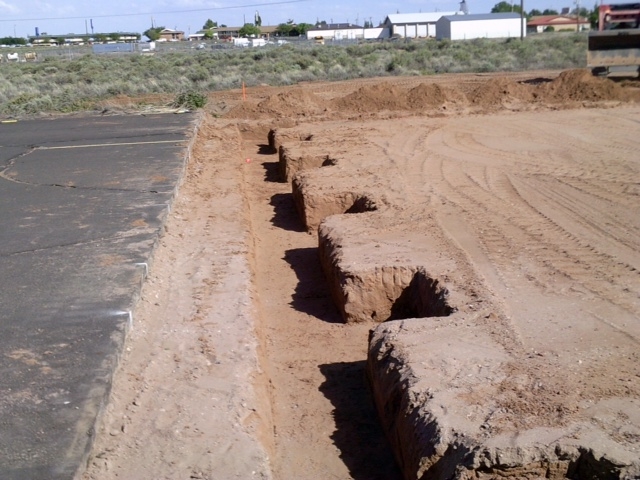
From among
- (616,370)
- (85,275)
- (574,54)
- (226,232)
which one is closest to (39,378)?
(85,275)

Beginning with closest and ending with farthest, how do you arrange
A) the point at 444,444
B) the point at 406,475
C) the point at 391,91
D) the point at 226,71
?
the point at 444,444 → the point at 406,475 → the point at 391,91 → the point at 226,71

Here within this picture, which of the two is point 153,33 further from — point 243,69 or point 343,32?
point 243,69

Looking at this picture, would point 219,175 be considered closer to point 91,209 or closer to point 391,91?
point 91,209

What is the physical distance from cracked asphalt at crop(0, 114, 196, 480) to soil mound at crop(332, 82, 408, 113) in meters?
8.37

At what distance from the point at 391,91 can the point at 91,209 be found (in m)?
14.8

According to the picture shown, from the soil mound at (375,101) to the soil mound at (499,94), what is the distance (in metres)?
2.10

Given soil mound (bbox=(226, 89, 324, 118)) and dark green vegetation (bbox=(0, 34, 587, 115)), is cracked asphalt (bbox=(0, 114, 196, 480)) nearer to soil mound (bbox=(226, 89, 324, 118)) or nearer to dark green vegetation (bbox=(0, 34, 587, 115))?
soil mound (bbox=(226, 89, 324, 118))

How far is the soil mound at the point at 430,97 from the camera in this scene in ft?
76.2

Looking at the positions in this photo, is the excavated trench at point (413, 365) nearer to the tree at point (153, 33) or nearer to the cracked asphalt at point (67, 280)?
the cracked asphalt at point (67, 280)

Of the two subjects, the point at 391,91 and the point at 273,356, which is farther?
the point at 391,91

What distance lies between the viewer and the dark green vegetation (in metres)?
34.9

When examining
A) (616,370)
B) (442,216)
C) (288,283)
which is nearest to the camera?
(616,370)

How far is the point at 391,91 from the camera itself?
24078mm

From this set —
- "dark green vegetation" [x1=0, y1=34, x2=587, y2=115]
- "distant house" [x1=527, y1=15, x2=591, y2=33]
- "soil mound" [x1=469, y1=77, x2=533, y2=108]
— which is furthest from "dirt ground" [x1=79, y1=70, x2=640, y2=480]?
"distant house" [x1=527, y1=15, x2=591, y2=33]
